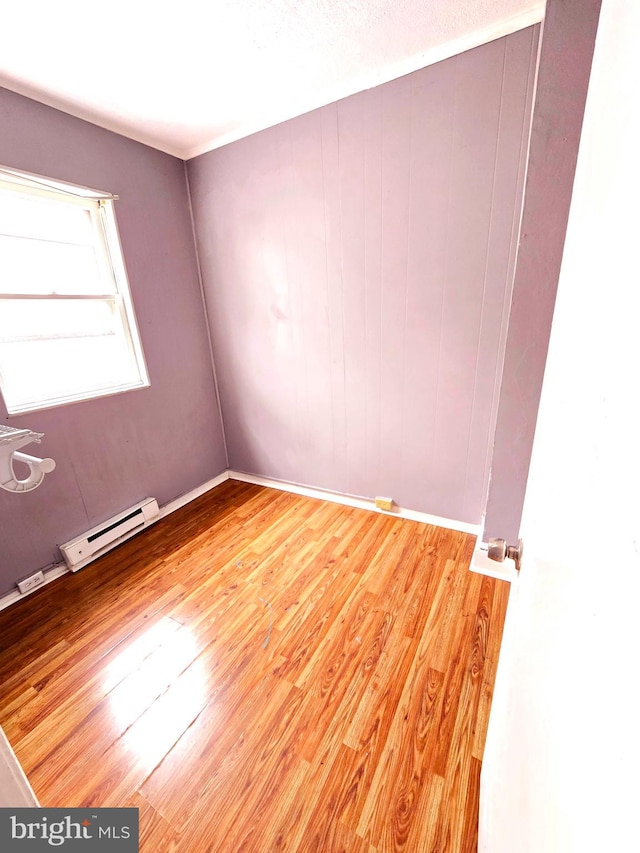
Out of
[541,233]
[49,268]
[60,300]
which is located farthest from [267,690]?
[49,268]

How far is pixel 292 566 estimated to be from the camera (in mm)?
1871

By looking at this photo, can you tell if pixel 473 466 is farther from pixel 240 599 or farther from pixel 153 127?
pixel 153 127

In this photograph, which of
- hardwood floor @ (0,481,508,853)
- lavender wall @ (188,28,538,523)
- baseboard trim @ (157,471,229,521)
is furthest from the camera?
baseboard trim @ (157,471,229,521)

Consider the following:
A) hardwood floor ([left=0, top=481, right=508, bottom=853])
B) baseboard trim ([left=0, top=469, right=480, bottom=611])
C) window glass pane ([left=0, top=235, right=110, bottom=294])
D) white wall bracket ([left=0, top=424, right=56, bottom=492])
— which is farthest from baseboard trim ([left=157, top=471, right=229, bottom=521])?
window glass pane ([left=0, top=235, right=110, bottom=294])

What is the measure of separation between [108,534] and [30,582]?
1.33 ft

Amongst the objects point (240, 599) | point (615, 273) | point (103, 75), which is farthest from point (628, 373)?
point (103, 75)

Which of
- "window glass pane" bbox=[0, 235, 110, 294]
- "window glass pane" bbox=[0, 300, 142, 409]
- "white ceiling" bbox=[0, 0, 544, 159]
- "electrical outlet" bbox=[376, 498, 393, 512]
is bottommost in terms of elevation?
"electrical outlet" bbox=[376, 498, 393, 512]

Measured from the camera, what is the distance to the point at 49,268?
72.5 inches

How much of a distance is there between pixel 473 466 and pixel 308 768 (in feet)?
5.14

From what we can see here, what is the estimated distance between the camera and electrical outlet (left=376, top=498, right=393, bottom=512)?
2.25 meters

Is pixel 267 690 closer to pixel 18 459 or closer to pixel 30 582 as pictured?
pixel 18 459

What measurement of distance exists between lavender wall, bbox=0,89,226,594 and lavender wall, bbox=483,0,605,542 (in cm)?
213

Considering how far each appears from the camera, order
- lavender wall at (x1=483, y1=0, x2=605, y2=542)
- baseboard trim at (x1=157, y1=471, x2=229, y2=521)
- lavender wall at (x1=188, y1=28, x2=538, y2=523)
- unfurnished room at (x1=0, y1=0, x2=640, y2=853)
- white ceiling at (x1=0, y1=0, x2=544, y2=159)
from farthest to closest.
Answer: baseboard trim at (x1=157, y1=471, x2=229, y2=521), lavender wall at (x1=188, y1=28, x2=538, y2=523), white ceiling at (x1=0, y1=0, x2=544, y2=159), lavender wall at (x1=483, y1=0, x2=605, y2=542), unfurnished room at (x1=0, y1=0, x2=640, y2=853)

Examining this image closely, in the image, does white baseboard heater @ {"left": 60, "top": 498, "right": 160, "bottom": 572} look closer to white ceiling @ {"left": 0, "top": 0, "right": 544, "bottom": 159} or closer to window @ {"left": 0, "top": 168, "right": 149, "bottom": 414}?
window @ {"left": 0, "top": 168, "right": 149, "bottom": 414}
